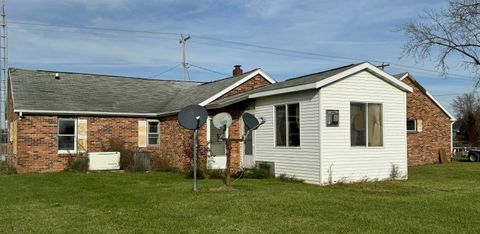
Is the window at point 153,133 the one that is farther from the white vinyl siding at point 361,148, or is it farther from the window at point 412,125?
the window at point 412,125

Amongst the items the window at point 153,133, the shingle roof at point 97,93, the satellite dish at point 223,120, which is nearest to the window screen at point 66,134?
the shingle roof at point 97,93

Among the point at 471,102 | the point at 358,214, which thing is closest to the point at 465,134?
the point at 471,102

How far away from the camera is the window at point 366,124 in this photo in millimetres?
15859

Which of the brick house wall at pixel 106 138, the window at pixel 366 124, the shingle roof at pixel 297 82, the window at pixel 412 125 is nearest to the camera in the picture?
the shingle roof at pixel 297 82

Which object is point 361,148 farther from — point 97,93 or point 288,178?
point 97,93

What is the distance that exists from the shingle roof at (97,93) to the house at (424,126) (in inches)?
392

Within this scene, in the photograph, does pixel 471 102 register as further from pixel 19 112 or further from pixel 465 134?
pixel 19 112

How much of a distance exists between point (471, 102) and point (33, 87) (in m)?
62.0

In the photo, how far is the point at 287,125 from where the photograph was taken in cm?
1650

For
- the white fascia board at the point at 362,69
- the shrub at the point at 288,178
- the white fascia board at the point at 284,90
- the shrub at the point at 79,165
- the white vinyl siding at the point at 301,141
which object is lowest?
the shrub at the point at 288,178

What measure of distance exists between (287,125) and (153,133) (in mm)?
8691

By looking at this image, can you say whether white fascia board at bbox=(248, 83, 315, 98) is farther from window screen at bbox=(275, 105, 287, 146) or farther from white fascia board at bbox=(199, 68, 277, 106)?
white fascia board at bbox=(199, 68, 277, 106)

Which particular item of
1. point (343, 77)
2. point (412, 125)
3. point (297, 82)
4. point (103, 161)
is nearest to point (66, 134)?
point (103, 161)

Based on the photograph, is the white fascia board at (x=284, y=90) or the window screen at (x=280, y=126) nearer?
the white fascia board at (x=284, y=90)
